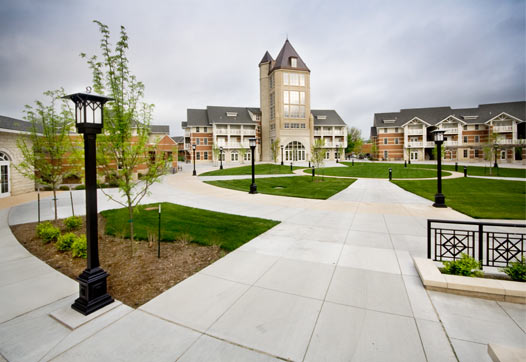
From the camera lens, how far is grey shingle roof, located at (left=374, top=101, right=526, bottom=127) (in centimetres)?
5444

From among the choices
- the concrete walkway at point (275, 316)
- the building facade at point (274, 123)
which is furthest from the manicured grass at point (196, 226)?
the building facade at point (274, 123)

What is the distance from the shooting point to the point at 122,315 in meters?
4.06

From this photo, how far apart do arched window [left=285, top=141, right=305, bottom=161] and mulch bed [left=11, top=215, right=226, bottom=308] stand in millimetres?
48770

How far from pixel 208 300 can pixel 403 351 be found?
2942mm

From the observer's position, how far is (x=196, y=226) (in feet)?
29.9

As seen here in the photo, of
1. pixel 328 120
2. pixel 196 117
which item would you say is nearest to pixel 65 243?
pixel 196 117

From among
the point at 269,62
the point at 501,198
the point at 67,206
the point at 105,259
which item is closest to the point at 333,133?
the point at 269,62

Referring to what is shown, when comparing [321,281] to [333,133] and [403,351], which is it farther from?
[333,133]

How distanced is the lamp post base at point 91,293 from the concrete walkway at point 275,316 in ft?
0.77

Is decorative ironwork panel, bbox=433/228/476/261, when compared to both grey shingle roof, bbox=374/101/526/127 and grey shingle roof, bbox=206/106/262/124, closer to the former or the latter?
grey shingle roof, bbox=206/106/262/124

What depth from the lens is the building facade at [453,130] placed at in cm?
5334

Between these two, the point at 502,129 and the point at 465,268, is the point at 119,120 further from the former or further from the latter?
the point at 502,129

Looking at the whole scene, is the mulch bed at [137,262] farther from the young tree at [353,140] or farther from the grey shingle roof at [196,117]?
the young tree at [353,140]

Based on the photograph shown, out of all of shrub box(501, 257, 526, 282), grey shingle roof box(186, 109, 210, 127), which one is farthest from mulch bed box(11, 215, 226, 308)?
grey shingle roof box(186, 109, 210, 127)
